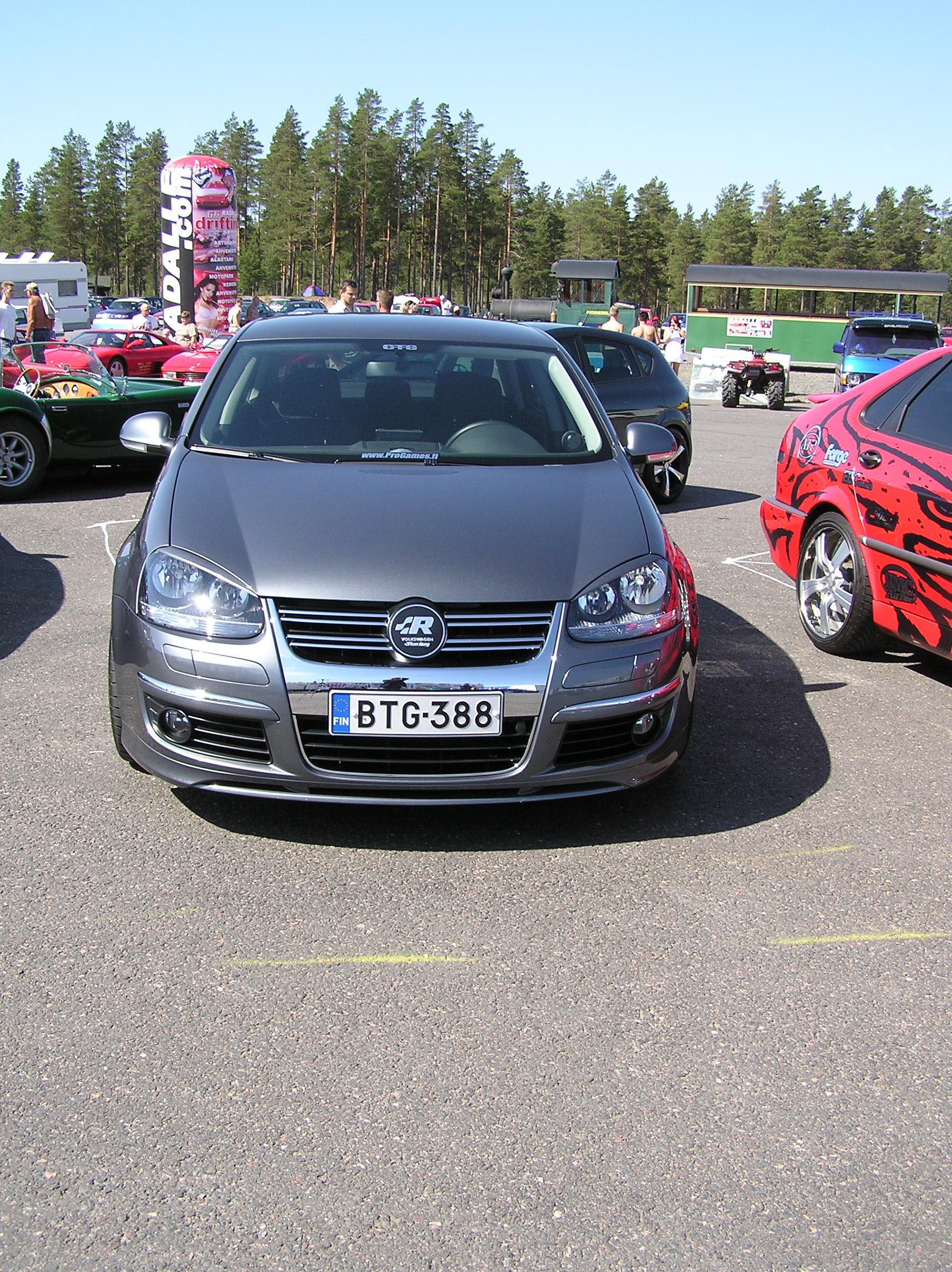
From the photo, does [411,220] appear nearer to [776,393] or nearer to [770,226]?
[770,226]

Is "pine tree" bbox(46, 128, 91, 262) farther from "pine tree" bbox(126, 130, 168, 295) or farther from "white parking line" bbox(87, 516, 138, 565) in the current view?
"white parking line" bbox(87, 516, 138, 565)

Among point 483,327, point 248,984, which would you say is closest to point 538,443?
point 483,327

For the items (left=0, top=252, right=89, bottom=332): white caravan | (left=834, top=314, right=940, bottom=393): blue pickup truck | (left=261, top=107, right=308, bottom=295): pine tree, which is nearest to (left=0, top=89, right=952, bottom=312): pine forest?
(left=261, top=107, right=308, bottom=295): pine tree

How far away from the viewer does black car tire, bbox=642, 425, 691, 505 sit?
1090 centimetres

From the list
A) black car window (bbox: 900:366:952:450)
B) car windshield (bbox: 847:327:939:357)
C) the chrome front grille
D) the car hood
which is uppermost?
car windshield (bbox: 847:327:939:357)

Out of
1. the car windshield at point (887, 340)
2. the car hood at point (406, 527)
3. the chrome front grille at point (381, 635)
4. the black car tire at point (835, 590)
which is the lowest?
the black car tire at point (835, 590)

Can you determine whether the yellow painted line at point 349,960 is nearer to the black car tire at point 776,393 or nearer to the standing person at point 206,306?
the black car tire at point 776,393

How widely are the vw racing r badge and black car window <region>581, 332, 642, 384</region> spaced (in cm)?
731

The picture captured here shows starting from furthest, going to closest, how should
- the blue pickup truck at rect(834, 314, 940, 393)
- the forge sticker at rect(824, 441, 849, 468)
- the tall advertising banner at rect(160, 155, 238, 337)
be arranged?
1. the tall advertising banner at rect(160, 155, 238, 337)
2. the blue pickup truck at rect(834, 314, 940, 393)
3. the forge sticker at rect(824, 441, 849, 468)

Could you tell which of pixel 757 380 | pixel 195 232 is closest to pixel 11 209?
pixel 195 232

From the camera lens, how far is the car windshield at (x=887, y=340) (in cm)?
2444

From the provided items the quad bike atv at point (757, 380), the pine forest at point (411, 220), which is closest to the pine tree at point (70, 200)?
the pine forest at point (411, 220)

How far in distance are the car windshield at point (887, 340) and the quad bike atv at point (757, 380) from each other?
211 cm

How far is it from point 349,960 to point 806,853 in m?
1.50
